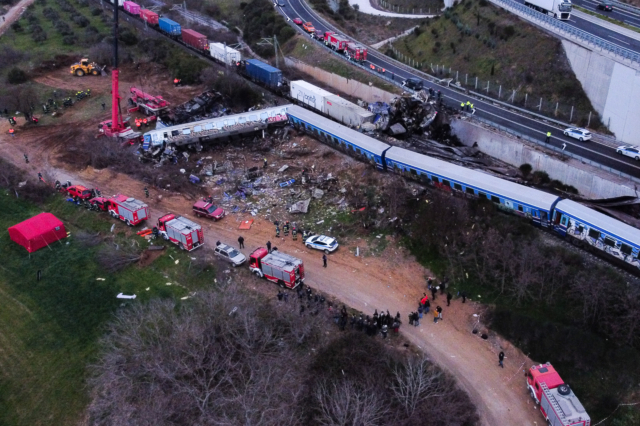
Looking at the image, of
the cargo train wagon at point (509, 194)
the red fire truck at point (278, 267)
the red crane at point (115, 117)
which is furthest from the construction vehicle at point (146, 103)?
the red fire truck at point (278, 267)

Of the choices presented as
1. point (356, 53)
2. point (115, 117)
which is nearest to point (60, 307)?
point (115, 117)

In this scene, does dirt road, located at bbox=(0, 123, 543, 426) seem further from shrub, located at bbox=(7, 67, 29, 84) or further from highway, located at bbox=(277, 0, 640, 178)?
shrub, located at bbox=(7, 67, 29, 84)

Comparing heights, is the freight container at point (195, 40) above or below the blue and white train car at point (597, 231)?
above

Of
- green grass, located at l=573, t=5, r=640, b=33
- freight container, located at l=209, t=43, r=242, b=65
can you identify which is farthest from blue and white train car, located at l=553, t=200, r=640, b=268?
freight container, located at l=209, t=43, r=242, b=65

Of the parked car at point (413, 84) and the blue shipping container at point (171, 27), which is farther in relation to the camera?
the blue shipping container at point (171, 27)

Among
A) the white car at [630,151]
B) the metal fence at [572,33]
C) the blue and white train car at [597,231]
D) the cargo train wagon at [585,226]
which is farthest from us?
the metal fence at [572,33]

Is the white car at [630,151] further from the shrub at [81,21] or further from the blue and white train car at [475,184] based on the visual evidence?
the shrub at [81,21]
